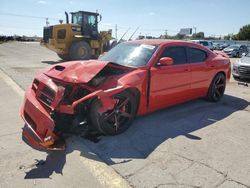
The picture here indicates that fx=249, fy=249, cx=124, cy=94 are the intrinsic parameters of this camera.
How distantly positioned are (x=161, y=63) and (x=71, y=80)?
1713 mm

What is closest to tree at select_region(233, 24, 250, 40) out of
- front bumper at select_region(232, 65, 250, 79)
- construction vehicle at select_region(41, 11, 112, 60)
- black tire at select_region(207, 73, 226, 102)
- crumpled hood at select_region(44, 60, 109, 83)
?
construction vehicle at select_region(41, 11, 112, 60)

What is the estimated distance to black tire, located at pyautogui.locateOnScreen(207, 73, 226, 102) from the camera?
6.16 m

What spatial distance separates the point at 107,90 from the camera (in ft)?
12.2

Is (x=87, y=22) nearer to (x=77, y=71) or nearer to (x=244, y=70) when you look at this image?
(x=244, y=70)

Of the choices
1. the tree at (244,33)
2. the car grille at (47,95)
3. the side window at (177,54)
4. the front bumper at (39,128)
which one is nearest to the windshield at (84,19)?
the side window at (177,54)

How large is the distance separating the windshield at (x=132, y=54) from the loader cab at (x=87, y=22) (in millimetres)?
11096

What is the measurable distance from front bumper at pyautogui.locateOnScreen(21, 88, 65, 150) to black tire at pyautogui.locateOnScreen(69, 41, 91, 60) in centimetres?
1148

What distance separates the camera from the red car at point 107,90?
12.0 ft

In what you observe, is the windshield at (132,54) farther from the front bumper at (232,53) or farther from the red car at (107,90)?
the front bumper at (232,53)

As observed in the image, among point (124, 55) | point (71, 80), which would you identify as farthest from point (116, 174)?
point (124, 55)

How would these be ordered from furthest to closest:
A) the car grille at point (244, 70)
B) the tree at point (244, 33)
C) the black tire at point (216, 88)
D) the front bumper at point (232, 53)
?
the tree at point (244, 33), the front bumper at point (232, 53), the car grille at point (244, 70), the black tire at point (216, 88)

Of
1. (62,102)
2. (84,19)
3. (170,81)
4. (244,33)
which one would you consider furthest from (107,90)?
(244,33)

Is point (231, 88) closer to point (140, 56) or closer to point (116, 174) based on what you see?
point (140, 56)

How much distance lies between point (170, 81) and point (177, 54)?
2.32 ft
